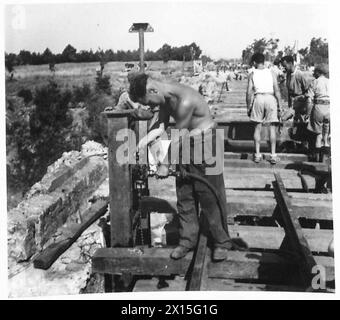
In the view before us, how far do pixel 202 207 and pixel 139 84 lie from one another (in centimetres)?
113

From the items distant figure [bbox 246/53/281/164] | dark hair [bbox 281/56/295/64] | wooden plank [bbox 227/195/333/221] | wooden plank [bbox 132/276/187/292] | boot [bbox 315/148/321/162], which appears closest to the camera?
wooden plank [bbox 132/276/187/292]

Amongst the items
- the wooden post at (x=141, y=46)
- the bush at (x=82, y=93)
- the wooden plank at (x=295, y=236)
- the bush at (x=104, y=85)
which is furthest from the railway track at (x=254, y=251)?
the bush at (x=104, y=85)

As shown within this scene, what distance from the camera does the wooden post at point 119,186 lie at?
338 cm

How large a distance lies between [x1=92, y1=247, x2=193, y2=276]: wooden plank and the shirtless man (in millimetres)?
91

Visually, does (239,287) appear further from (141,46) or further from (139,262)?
(141,46)

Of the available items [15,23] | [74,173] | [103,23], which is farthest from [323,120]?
[74,173]

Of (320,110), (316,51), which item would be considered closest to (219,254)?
(320,110)

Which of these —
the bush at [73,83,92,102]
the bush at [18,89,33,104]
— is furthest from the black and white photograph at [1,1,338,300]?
the bush at [73,83,92,102]

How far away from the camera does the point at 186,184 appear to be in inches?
133

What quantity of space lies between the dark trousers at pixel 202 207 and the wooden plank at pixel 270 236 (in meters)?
0.52

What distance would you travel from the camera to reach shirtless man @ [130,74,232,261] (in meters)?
3.20

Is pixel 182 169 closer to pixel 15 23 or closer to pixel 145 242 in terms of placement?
pixel 145 242

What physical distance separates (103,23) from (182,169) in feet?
6.02

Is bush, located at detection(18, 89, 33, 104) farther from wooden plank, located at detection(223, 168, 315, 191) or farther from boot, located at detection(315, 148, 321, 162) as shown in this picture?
boot, located at detection(315, 148, 321, 162)
